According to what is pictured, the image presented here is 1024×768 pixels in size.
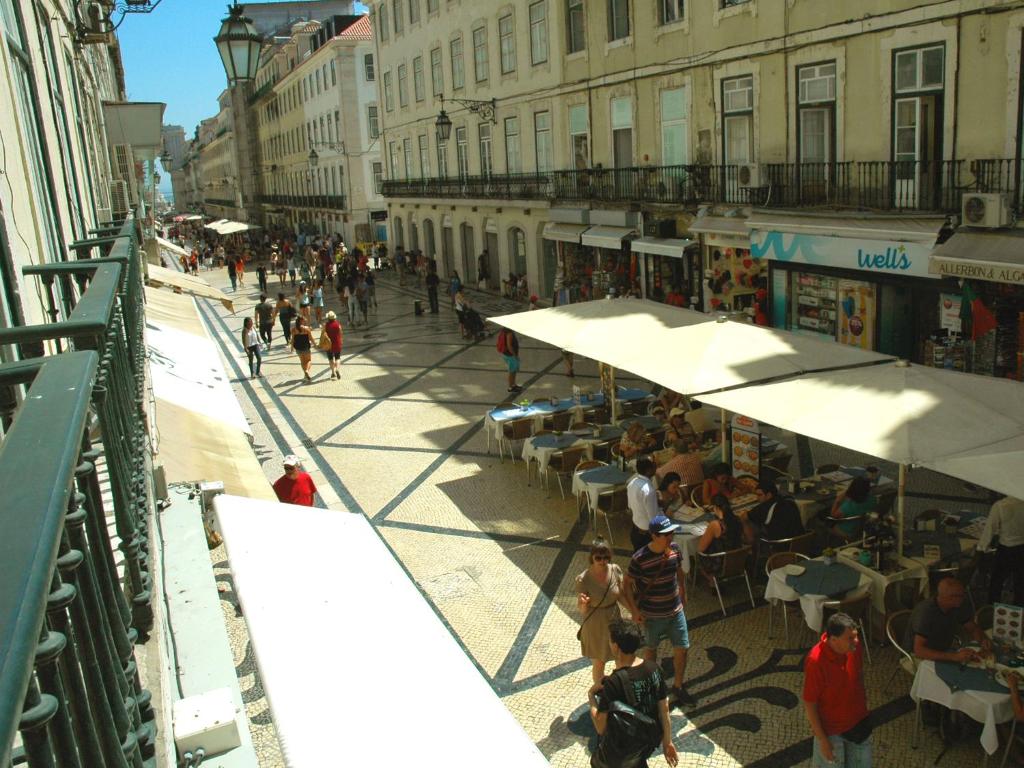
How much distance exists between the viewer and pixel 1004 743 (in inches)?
223

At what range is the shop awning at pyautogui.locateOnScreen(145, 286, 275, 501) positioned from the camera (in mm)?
6102

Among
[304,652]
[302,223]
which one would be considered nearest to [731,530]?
[304,652]

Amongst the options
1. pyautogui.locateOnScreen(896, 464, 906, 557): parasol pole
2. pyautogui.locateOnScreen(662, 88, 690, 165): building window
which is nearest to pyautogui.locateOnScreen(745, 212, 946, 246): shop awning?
pyautogui.locateOnScreen(662, 88, 690, 165): building window

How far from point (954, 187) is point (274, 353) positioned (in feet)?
51.4

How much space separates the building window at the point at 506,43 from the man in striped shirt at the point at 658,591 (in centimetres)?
2234

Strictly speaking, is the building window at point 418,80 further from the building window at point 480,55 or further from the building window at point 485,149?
the building window at point 485,149

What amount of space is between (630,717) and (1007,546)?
393cm

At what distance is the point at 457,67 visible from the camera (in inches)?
1186

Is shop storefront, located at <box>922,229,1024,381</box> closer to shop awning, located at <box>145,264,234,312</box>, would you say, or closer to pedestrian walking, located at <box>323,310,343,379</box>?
shop awning, located at <box>145,264,234,312</box>

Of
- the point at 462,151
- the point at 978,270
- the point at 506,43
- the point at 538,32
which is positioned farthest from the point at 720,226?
the point at 462,151

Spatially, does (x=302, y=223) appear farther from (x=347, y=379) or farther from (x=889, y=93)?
(x=889, y=93)

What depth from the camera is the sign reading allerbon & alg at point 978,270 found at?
10.8m

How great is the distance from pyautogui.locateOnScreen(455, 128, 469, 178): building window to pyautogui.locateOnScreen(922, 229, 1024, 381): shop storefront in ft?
65.7

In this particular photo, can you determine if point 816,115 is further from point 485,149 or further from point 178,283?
point 485,149
